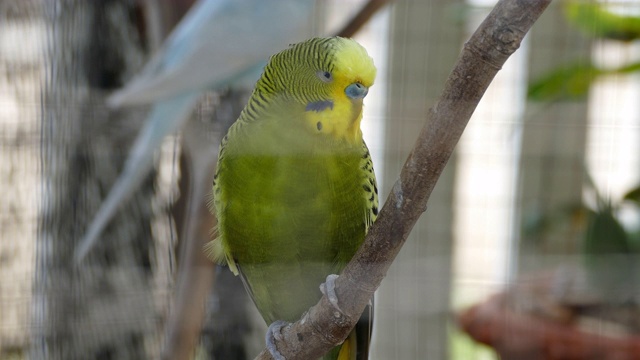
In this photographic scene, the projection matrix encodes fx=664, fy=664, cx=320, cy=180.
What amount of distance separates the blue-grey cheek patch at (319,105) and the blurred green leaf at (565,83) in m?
0.58

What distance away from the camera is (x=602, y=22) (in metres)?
0.96

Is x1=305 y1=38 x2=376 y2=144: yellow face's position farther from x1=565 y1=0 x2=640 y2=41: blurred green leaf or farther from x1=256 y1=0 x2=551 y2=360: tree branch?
x1=565 y1=0 x2=640 y2=41: blurred green leaf

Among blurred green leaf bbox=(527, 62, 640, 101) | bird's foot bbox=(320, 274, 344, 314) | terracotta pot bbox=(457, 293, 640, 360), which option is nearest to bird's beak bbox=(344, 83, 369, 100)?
bird's foot bbox=(320, 274, 344, 314)

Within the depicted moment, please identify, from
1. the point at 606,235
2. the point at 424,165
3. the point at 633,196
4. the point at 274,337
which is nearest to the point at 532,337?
the point at 606,235

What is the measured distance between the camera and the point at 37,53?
2.03ft

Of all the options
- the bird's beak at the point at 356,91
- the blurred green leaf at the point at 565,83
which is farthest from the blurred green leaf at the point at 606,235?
the bird's beak at the point at 356,91

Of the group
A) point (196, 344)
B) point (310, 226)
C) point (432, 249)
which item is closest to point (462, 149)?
point (432, 249)

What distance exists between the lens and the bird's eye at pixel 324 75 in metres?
0.44

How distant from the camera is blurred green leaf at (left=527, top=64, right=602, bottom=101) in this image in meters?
0.97

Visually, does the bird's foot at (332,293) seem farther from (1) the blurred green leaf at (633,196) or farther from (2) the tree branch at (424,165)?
(1) the blurred green leaf at (633,196)

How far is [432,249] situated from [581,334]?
330mm

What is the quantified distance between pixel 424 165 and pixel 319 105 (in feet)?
0.32

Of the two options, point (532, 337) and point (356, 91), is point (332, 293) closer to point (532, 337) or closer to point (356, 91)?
point (356, 91)

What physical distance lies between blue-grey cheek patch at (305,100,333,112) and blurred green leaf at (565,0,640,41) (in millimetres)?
559
